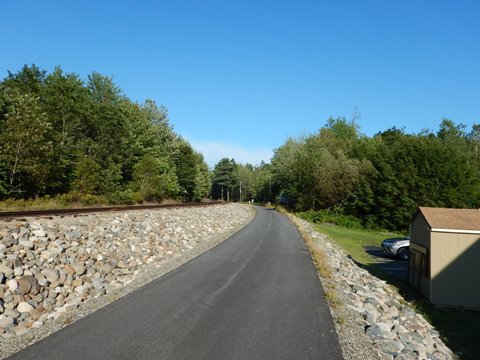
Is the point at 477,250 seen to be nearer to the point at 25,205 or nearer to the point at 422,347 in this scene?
the point at 422,347

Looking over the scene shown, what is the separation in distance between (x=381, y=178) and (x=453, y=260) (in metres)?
35.6

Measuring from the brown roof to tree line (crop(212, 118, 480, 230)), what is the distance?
30.2 meters

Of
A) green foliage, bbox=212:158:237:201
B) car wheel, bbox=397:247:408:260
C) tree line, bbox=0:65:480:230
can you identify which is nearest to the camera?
car wheel, bbox=397:247:408:260

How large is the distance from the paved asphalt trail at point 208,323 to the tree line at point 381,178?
36.3 meters

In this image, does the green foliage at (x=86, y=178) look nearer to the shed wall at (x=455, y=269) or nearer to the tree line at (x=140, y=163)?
the tree line at (x=140, y=163)

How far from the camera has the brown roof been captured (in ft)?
47.8

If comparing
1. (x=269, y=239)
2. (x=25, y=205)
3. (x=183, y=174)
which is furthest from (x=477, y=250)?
(x=183, y=174)

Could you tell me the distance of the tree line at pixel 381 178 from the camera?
43469 mm

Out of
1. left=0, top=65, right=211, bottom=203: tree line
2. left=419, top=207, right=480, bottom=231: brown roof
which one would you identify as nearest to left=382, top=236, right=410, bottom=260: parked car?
left=419, top=207, right=480, bottom=231: brown roof

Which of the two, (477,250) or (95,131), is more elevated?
(95,131)

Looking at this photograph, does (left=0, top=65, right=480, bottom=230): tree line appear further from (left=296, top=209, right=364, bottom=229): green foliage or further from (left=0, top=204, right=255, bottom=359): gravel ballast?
(left=0, top=204, right=255, bottom=359): gravel ballast

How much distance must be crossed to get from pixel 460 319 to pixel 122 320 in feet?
38.0

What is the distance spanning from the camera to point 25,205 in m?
22.8

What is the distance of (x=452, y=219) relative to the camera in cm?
1521
